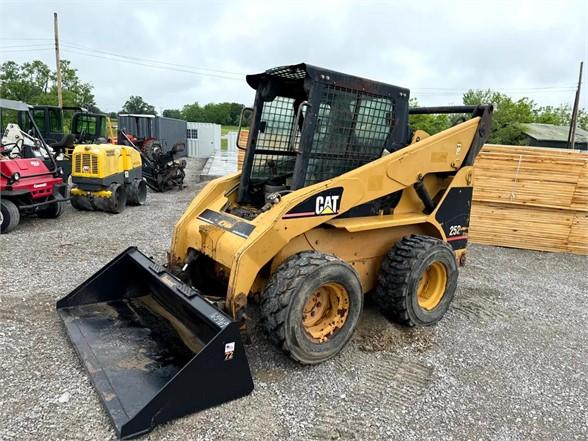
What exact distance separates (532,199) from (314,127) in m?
5.36

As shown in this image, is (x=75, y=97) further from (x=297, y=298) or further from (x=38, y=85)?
(x=297, y=298)

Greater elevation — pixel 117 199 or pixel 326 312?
pixel 326 312

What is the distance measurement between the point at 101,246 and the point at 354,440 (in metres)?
5.09

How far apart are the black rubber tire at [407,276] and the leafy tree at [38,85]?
30.2 m

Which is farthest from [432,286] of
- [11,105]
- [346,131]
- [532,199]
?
[11,105]

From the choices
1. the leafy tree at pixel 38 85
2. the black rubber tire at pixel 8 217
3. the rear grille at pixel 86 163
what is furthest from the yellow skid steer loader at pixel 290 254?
the leafy tree at pixel 38 85

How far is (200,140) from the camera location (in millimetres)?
27375

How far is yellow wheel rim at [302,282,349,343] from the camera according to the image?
11.1ft

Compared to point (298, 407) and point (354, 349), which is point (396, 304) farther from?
point (298, 407)

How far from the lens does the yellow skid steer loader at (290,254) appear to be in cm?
288

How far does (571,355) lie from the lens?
388 centimetres

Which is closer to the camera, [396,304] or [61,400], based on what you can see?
[61,400]

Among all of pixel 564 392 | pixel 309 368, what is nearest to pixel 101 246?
pixel 309 368

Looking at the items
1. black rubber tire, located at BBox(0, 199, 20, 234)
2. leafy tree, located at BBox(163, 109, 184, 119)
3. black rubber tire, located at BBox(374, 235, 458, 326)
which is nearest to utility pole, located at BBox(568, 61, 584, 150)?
black rubber tire, located at BBox(374, 235, 458, 326)
